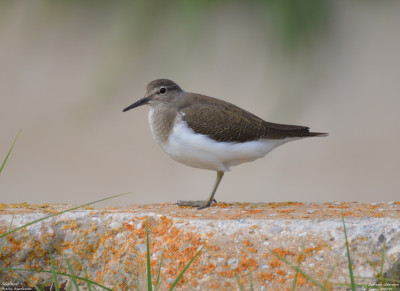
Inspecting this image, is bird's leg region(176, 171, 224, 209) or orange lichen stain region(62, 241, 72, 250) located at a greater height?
bird's leg region(176, 171, 224, 209)

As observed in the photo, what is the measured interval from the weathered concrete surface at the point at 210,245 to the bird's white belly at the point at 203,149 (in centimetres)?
52

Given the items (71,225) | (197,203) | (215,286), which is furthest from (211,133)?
(215,286)

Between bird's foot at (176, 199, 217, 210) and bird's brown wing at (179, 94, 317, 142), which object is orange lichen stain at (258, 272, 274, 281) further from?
bird's brown wing at (179, 94, 317, 142)

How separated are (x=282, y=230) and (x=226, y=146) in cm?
98

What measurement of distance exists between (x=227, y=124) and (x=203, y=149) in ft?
0.67

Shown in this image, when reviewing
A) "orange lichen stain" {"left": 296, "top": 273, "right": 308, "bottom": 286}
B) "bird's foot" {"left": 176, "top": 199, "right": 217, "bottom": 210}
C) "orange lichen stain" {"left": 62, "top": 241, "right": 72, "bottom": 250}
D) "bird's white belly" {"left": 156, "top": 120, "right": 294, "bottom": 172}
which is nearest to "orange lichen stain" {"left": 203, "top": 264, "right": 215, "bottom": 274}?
"orange lichen stain" {"left": 296, "top": 273, "right": 308, "bottom": 286}

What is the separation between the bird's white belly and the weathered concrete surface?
0.52 metres

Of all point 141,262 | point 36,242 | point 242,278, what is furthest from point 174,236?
point 36,242

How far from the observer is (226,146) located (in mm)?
2924

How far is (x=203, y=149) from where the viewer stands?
2.87m

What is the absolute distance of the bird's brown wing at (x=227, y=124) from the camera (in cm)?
294

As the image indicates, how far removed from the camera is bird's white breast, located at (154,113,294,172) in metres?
2.87

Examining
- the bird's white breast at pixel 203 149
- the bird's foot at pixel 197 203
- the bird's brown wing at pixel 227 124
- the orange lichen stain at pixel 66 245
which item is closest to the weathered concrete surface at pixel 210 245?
the orange lichen stain at pixel 66 245

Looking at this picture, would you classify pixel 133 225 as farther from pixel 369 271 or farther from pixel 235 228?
pixel 369 271
